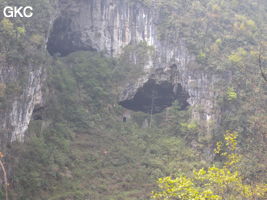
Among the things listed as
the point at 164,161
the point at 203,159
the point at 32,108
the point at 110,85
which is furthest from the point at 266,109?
the point at 32,108

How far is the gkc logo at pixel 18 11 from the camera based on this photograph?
1705 centimetres

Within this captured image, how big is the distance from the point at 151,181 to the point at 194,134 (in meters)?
4.33

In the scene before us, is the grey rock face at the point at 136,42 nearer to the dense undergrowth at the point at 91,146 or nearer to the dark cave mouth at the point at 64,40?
the dark cave mouth at the point at 64,40

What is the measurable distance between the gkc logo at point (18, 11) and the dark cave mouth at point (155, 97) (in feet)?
25.6

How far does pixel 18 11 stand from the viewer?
17.8 meters

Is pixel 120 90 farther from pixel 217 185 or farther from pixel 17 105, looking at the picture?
pixel 217 185

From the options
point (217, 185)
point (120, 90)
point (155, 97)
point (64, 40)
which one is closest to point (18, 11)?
point (64, 40)

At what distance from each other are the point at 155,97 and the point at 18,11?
9.99 meters

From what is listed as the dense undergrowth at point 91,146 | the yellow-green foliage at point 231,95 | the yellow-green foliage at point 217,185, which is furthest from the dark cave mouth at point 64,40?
the yellow-green foliage at point 217,185

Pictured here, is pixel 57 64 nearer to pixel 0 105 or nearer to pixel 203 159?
pixel 0 105

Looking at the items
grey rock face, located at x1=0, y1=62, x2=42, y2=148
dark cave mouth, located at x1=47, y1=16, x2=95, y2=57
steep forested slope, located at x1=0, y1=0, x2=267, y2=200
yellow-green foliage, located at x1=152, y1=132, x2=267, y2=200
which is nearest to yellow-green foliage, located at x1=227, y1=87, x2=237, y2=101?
steep forested slope, located at x1=0, y1=0, x2=267, y2=200

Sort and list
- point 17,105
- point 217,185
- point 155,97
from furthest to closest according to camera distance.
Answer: point 155,97 < point 17,105 < point 217,185

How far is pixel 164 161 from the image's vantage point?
1972cm

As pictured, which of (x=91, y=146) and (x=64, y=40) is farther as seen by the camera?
(x=64, y=40)
